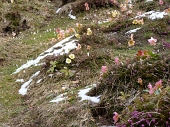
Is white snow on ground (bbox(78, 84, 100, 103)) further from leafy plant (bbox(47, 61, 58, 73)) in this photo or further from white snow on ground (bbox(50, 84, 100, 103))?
leafy plant (bbox(47, 61, 58, 73))

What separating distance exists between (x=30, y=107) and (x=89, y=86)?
1.19 metres

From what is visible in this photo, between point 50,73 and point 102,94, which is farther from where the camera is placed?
point 50,73

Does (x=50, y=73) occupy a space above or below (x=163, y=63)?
below

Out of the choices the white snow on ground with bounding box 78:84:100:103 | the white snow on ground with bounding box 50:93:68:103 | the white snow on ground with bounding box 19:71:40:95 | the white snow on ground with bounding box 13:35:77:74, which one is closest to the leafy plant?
the white snow on ground with bounding box 19:71:40:95

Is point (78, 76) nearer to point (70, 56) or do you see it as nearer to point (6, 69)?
point (70, 56)

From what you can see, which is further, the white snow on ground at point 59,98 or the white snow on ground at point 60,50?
the white snow on ground at point 60,50

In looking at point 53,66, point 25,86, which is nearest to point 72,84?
point 53,66

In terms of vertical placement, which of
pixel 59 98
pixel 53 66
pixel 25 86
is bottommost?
pixel 25 86

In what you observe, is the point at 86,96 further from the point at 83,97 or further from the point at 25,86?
the point at 25,86

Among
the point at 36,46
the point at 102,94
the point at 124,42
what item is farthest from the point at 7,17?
the point at 102,94

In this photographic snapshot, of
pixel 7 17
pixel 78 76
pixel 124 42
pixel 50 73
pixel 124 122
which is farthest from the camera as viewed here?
pixel 7 17

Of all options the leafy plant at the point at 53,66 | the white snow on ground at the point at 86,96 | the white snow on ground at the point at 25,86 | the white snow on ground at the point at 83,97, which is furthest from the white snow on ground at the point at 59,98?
the white snow on ground at the point at 25,86

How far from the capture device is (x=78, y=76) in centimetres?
642

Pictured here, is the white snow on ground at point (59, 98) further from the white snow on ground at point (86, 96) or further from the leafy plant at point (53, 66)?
the leafy plant at point (53, 66)
